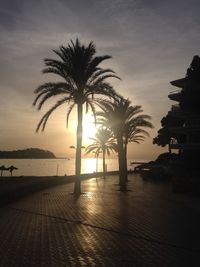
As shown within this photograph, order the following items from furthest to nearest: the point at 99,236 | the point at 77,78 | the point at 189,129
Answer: the point at 189,129 → the point at 77,78 → the point at 99,236

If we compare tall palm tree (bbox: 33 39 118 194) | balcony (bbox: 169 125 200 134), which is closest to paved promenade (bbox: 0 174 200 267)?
tall palm tree (bbox: 33 39 118 194)

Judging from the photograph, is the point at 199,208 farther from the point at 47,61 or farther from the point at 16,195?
the point at 47,61

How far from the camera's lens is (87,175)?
4822 cm

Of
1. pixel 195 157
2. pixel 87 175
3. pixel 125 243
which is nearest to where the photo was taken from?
pixel 125 243

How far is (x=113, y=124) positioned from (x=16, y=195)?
1503cm

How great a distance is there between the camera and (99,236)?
36.7 ft

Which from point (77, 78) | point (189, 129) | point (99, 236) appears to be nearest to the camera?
point (99, 236)

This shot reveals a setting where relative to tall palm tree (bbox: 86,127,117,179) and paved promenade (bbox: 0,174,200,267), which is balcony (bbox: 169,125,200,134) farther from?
paved promenade (bbox: 0,174,200,267)

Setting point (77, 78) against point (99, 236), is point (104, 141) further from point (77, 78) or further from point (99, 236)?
point (99, 236)

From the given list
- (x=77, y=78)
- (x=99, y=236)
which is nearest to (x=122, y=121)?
(x=77, y=78)

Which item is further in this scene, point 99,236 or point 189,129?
point 189,129

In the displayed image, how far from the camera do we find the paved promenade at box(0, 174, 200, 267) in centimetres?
854

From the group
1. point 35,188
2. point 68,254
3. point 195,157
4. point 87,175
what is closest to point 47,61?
point 35,188

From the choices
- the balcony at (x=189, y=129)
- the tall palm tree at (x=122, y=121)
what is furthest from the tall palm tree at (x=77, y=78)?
the balcony at (x=189, y=129)
